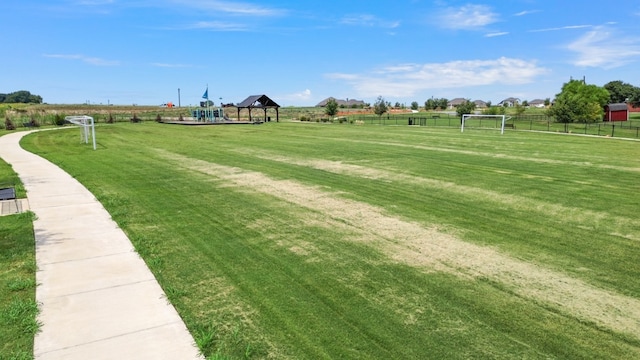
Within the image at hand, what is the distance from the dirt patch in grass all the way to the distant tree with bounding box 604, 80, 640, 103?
115m

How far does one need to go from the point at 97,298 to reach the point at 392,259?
150 inches

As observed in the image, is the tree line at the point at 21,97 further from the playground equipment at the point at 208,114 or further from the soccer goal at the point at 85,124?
the soccer goal at the point at 85,124

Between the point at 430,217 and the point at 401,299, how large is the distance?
145 inches

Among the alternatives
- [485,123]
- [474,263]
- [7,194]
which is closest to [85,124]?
[7,194]

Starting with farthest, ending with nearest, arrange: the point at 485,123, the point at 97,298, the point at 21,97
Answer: the point at 21,97 → the point at 485,123 → the point at 97,298

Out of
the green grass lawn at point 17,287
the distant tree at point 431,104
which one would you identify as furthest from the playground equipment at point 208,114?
the distant tree at point 431,104

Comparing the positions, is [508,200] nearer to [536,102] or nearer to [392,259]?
[392,259]

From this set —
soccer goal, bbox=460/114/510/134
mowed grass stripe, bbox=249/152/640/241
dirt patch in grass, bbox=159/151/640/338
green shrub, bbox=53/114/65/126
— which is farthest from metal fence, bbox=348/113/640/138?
green shrub, bbox=53/114/65/126

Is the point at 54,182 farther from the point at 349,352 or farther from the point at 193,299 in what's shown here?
the point at 349,352

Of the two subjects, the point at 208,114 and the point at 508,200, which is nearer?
the point at 508,200

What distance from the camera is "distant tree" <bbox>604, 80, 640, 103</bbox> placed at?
98162mm

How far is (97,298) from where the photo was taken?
4594 millimetres

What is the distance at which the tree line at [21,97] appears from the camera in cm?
13788

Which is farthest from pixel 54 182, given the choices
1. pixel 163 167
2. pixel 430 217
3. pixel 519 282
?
pixel 519 282
